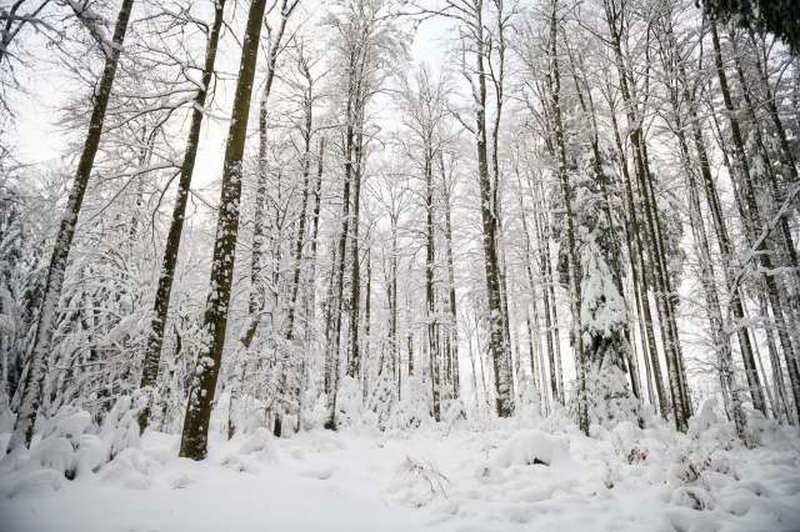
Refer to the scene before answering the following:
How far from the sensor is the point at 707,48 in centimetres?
1192

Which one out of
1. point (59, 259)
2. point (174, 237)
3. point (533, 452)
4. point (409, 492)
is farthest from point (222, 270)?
point (533, 452)

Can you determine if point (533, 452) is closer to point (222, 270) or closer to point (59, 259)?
point (222, 270)

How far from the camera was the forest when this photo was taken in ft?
14.0

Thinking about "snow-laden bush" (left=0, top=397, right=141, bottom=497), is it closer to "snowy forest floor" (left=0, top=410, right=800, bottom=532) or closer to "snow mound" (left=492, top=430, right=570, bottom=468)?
"snowy forest floor" (left=0, top=410, right=800, bottom=532)

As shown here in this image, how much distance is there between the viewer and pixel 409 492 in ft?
16.2

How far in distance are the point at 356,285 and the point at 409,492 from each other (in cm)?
832

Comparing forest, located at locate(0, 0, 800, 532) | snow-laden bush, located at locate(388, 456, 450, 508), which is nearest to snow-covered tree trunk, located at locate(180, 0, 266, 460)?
forest, located at locate(0, 0, 800, 532)

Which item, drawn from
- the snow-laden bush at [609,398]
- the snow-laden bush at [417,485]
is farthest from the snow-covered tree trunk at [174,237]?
the snow-laden bush at [609,398]

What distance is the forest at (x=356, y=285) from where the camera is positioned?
4277 millimetres

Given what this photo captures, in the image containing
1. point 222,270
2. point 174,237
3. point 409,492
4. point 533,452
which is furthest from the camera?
point 174,237

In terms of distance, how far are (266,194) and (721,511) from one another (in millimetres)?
9763

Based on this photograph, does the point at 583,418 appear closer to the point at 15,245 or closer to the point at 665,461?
the point at 665,461

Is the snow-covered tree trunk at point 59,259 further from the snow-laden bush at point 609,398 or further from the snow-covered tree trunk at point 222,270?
the snow-laden bush at point 609,398

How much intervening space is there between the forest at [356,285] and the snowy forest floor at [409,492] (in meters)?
0.04
